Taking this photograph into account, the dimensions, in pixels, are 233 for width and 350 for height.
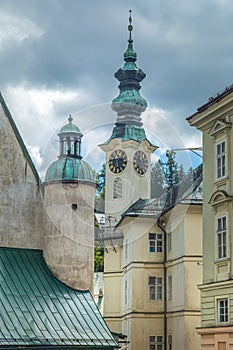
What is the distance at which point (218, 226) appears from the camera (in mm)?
29922

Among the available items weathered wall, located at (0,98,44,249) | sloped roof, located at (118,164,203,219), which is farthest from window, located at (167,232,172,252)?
weathered wall, located at (0,98,44,249)

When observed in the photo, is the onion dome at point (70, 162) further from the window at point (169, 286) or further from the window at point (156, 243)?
the window at point (156, 243)

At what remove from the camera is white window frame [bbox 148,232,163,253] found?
140 ft

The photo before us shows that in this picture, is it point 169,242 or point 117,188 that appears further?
point 117,188

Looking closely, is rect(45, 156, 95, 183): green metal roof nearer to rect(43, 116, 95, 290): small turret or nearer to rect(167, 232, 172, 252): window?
rect(43, 116, 95, 290): small turret

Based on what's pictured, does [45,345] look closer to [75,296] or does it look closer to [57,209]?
[75,296]

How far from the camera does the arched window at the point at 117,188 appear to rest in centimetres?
6308

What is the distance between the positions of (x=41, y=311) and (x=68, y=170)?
5990mm

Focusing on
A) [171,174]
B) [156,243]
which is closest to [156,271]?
[156,243]

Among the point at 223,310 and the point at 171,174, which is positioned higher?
the point at 171,174

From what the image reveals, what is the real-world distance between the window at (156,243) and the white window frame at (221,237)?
42.4 feet

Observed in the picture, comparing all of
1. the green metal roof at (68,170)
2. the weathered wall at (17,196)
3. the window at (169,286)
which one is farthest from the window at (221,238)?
the window at (169,286)

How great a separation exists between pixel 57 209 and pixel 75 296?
3567 mm

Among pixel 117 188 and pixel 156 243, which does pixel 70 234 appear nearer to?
pixel 156 243
